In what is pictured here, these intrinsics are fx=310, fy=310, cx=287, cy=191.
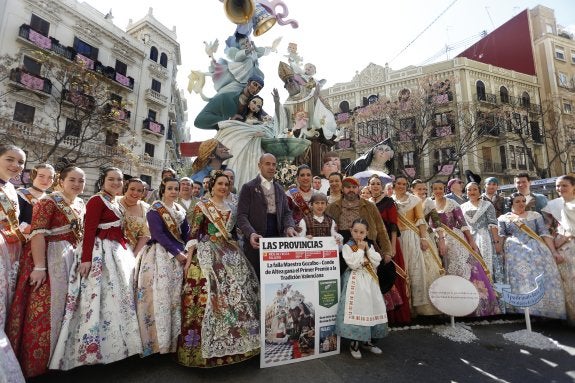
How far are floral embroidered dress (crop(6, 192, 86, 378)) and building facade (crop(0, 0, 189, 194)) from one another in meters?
14.2

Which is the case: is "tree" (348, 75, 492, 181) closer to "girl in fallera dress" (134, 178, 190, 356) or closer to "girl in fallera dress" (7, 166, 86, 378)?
"girl in fallera dress" (134, 178, 190, 356)

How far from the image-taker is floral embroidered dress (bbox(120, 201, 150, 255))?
11.0 feet

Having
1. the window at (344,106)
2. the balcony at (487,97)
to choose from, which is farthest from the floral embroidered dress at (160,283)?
the balcony at (487,97)

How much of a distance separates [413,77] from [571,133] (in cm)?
1299

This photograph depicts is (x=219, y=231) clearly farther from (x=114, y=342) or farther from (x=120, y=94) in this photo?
(x=120, y=94)

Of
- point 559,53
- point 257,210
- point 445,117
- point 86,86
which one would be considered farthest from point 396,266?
point 559,53

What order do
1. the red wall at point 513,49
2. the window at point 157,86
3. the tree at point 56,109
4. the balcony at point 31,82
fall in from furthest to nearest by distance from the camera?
1. the red wall at point 513,49
2. the window at point 157,86
3. the balcony at point 31,82
4. the tree at point 56,109

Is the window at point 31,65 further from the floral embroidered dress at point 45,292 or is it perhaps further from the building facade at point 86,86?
the floral embroidered dress at point 45,292

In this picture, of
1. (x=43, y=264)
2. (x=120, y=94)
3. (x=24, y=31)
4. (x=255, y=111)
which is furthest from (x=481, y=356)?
(x=120, y=94)

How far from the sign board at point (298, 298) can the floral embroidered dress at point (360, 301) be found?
0.11 meters

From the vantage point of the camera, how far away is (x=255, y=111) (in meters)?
10.3

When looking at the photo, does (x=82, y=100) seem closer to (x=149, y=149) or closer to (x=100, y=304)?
(x=149, y=149)

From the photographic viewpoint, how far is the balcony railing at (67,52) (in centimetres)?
1962

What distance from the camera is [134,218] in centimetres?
342
